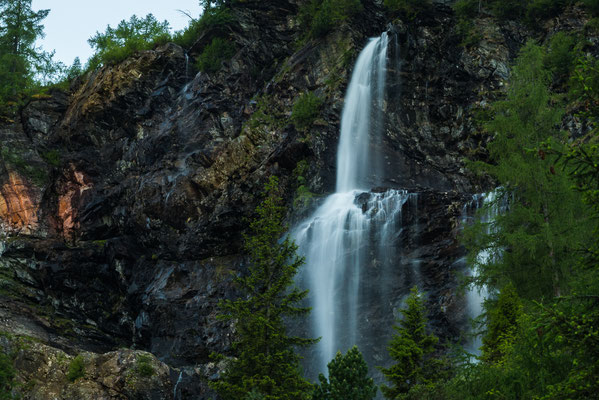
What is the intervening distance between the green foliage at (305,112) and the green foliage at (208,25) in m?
15.0

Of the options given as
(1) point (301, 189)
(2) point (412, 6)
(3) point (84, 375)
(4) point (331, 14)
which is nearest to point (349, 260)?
(1) point (301, 189)

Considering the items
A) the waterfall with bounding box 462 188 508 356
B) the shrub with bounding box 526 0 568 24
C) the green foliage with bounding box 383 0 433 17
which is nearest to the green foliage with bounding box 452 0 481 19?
the green foliage with bounding box 383 0 433 17

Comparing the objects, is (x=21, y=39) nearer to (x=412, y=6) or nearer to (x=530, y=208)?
(x=412, y=6)

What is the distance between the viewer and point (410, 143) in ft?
125

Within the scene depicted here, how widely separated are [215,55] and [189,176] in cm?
1405

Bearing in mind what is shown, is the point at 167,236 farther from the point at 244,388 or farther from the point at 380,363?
→ the point at 244,388

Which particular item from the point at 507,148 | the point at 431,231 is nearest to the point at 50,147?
the point at 431,231

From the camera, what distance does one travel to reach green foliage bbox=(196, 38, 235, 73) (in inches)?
1805

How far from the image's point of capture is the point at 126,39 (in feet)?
168

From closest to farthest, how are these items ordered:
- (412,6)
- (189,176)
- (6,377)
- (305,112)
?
(6,377) < (189,176) < (305,112) < (412,6)

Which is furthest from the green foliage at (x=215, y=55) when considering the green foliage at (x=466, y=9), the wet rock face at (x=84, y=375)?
the wet rock face at (x=84, y=375)

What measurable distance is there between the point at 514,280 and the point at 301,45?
3616 centimetres

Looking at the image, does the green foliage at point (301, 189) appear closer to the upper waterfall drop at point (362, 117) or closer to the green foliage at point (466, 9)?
the upper waterfall drop at point (362, 117)

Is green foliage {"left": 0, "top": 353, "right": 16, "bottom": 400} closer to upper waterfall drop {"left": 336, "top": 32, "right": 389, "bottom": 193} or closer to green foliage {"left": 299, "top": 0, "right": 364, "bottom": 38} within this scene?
upper waterfall drop {"left": 336, "top": 32, "right": 389, "bottom": 193}
